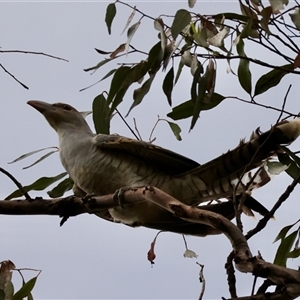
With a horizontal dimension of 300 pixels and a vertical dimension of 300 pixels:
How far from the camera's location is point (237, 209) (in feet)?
4.65

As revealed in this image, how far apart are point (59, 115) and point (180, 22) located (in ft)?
4.17

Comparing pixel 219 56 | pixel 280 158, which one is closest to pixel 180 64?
pixel 219 56

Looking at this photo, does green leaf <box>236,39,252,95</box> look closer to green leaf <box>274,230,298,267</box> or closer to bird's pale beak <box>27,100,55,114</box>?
green leaf <box>274,230,298,267</box>

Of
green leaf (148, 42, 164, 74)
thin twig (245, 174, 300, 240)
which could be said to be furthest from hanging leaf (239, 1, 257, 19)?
thin twig (245, 174, 300, 240)

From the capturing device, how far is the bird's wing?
2.25 meters

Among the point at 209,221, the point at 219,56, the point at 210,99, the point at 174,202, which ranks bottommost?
the point at 209,221

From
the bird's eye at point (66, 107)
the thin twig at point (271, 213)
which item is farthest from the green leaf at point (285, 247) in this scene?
the bird's eye at point (66, 107)

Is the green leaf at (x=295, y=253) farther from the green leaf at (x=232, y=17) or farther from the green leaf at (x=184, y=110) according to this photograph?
the green leaf at (x=232, y=17)

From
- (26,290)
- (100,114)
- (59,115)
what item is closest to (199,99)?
(100,114)

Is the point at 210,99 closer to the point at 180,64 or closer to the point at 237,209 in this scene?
the point at 180,64

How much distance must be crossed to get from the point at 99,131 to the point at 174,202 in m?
0.71

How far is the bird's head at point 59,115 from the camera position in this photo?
275 cm

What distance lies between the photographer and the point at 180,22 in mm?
1624

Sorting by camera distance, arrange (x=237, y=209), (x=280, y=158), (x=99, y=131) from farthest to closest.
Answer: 1. (x=99, y=131)
2. (x=280, y=158)
3. (x=237, y=209)
